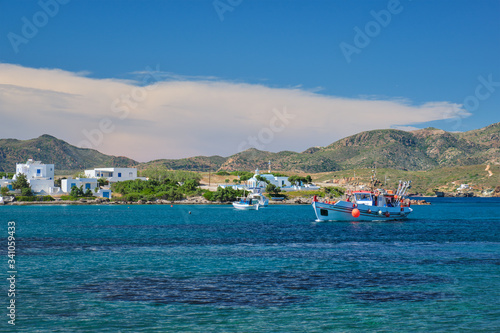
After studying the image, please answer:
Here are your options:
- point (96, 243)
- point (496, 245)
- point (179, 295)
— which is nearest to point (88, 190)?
point (96, 243)

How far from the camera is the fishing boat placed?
73.9 metres

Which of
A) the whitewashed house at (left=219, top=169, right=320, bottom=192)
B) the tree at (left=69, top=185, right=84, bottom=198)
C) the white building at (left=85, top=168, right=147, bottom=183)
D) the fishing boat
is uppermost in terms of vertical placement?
the white building at (left=85, top=168, right=147, bottom=183)

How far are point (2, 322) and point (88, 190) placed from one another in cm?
13268

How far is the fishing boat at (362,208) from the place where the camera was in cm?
7388

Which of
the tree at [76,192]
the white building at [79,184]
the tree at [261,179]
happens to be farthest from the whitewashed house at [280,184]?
the tree at [76,192]

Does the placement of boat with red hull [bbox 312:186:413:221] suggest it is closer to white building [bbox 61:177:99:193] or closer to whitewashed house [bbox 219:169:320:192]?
whitewashed house [bbox 219:169:320:192]

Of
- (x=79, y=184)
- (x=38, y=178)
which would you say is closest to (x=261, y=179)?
(x=79, y=184)

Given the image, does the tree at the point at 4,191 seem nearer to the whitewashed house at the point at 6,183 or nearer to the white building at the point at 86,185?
the whitewashed house at the point at 6,183

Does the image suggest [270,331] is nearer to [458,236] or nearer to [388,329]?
[388,329]

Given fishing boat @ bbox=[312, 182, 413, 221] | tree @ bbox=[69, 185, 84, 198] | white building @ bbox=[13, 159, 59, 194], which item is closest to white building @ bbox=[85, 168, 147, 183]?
tree @ bbox=[69, 185, 84, 198]

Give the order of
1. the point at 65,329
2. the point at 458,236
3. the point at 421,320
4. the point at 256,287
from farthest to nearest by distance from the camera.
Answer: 1. the point at 458,236
2. the point at 256,287
3. the point at 421,320
4. the point at 65,329

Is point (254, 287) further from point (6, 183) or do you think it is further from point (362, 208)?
point (6, 183)

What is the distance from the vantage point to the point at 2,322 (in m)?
17.7

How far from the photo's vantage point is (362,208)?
74.8 m
